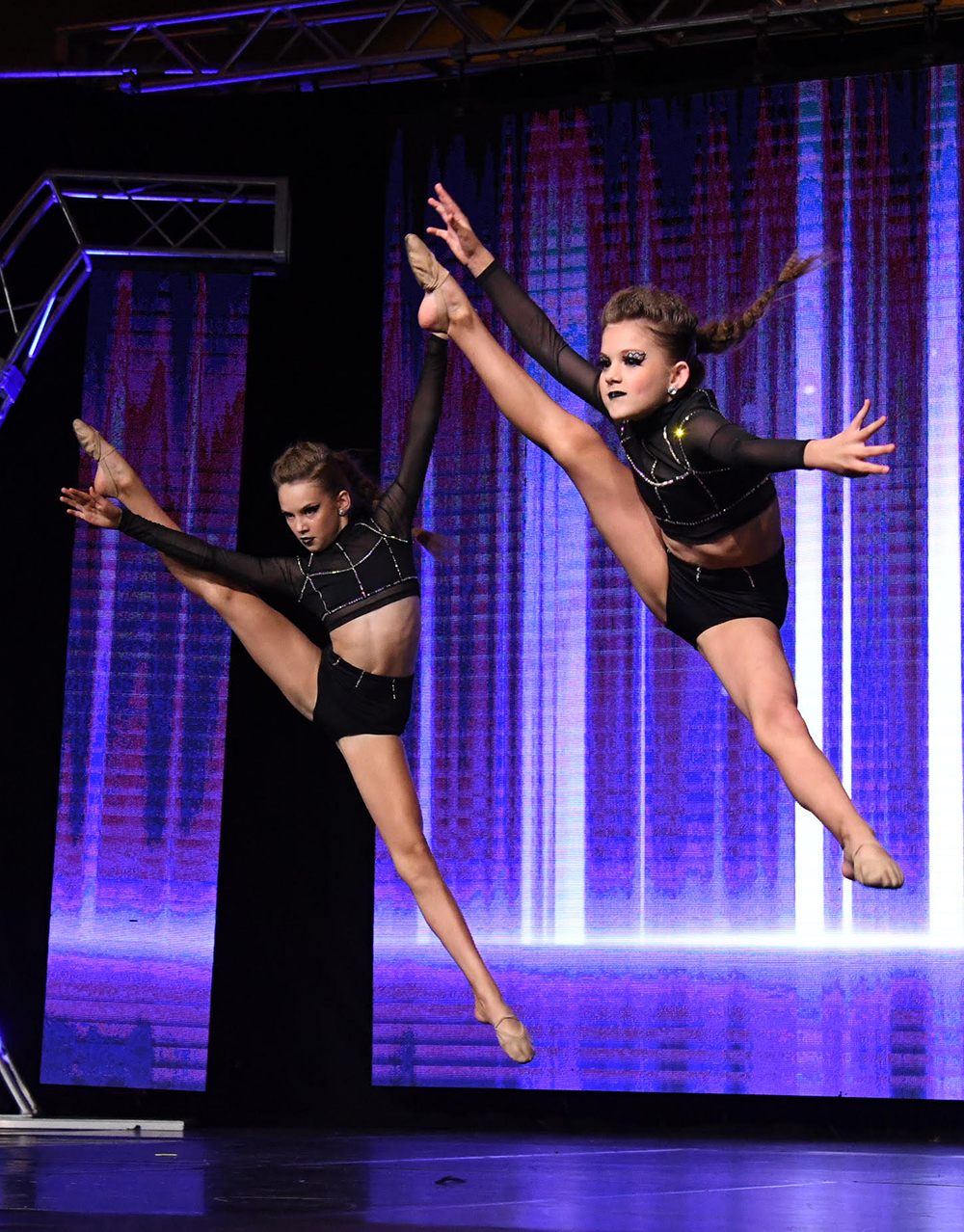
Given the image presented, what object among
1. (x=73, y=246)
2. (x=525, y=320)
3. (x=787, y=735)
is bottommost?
(x=787, y=735)

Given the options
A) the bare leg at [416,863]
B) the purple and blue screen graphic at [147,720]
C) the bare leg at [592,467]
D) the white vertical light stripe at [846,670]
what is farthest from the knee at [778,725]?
the purple and blue screen graphic at [147,720]

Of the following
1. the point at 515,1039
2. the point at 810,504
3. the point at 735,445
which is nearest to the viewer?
the point at 735,445

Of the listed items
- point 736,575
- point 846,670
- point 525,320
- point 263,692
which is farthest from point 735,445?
point 263,692

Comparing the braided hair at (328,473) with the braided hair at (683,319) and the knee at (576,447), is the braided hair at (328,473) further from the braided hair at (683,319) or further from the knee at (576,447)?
the braided hair at (683,319)

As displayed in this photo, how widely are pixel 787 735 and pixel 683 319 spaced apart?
0.94 m

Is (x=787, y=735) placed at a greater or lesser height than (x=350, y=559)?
lesser

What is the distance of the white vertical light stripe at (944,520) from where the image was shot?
5.44 m

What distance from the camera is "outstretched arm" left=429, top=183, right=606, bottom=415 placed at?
3.55m

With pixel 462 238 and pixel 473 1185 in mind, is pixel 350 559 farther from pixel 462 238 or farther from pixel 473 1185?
pixel 473 1185

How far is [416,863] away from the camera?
13.2 feet

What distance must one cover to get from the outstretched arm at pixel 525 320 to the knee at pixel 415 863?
48.4 inches

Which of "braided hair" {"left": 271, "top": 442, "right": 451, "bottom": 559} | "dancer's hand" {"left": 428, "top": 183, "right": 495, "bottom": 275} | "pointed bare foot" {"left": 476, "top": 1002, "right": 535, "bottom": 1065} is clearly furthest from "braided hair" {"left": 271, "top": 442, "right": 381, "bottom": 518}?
"pointed bare foot" {"left": 476, "top": 1002, "right": 535, "bottom": 1065}

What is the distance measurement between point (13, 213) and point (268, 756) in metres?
2.29

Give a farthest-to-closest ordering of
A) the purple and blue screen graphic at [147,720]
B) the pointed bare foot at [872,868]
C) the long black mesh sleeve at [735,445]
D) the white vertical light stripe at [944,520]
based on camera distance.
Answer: the purple and blue screen graphic at [147,720]
the white vertical light stripe at [944,520]
the long black mesh sleeve at [735,445]
the pointed bare foot at [872,868]
